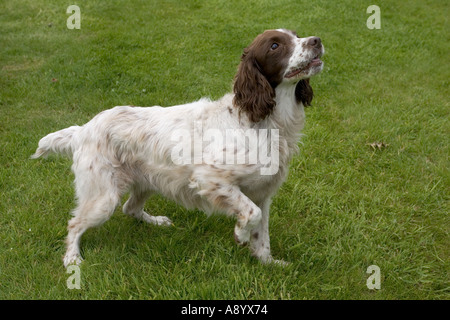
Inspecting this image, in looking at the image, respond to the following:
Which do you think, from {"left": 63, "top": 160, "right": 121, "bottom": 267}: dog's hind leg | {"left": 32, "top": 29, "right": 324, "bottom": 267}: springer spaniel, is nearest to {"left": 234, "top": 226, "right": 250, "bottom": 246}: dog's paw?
{"left": 32, "top": 29, "right": 324, "bottom": 267}: springer spaniel

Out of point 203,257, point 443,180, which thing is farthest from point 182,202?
point 443,180

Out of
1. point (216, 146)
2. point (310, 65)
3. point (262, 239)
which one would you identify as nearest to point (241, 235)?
point (262, 239)

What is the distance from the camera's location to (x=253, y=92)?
2.92m

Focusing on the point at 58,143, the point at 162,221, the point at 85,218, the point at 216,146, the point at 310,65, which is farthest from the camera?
the point at 162,221

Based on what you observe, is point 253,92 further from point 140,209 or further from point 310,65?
point 140,209

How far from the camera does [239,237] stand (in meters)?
3.04

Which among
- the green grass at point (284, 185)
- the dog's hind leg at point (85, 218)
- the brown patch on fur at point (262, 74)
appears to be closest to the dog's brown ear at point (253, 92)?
the brown patch on fur at point (262, 74)

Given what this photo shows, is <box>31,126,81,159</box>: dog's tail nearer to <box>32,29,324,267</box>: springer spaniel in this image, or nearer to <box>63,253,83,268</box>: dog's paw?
<box>32,29,324,267</box>: springer spaniel

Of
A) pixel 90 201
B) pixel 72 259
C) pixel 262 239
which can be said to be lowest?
pixel 72 259

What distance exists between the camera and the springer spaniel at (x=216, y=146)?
2934mm

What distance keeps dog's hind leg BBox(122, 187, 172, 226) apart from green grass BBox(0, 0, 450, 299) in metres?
0.11

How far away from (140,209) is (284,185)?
153cm

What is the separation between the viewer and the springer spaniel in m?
2.93
